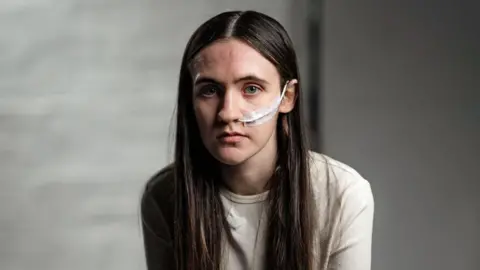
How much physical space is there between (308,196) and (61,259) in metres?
0.64

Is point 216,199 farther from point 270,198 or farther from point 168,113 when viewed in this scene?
point 168,113

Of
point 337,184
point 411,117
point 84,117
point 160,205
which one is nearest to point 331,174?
point 337,184

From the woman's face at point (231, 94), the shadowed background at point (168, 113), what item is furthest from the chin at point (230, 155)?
the shadowed background at point (168, 113)

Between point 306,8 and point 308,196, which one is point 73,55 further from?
point 308,196

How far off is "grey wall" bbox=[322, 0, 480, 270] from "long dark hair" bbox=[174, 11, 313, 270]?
441 millimetres

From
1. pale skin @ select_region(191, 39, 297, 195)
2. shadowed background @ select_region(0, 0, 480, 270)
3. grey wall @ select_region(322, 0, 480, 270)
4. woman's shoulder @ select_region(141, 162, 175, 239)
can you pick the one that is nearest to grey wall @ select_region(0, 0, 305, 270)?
shadowed background @ select_region(0, 0, 480, 270)

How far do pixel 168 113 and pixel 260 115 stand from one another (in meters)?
0.52

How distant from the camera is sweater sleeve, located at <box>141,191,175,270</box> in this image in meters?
0.98

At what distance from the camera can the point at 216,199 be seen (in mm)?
940

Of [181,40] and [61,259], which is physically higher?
[181,40]

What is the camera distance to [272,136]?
0.92 meters

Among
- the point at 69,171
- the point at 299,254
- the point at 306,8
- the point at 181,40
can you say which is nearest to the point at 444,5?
the point at 306,8

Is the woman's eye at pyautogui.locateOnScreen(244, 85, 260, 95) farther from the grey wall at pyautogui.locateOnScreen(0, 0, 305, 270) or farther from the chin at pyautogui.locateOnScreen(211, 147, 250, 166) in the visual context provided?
the grey wall at pyautogui.locateOnScreen(0, 0, 305, 270)

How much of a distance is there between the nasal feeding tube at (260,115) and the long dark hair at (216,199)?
0.16ft
